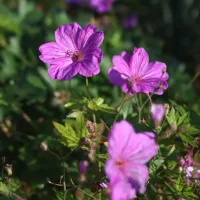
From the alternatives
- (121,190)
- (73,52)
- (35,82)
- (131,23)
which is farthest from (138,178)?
(131,23)

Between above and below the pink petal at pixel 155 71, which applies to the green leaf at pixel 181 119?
below

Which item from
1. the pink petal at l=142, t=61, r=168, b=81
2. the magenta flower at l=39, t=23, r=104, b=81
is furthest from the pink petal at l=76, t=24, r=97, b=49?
the pink petal at l=142, t=61, r=168, b=81

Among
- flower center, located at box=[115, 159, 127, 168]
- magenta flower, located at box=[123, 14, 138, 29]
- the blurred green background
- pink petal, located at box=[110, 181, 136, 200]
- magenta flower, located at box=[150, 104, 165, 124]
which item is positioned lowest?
magenta flower, located at box=[123, 14, 138, 29]

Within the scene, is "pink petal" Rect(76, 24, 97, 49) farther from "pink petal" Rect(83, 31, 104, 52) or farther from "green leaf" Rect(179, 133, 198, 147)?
"green leaf" Rect(179, 133, 198, 147)

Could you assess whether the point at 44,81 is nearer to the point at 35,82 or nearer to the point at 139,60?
the point at 35,82

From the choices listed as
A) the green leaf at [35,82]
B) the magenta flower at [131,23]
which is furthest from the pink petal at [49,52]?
the magenta flower at [131,23]

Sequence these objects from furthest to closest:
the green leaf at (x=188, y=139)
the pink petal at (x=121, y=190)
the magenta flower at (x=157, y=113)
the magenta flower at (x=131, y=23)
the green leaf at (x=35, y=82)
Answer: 1. the magenta flower at (x=131, y=23)
2. the green leaf at (x=35, y=82)
3. the green leaf at (x=188, y=139)
4. the magenta flower at (x=157, y=113)
5. the pink petal at (x=121, y=190)

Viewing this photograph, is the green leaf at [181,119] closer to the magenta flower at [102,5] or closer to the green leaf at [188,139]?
the green leaf at [188,139]
